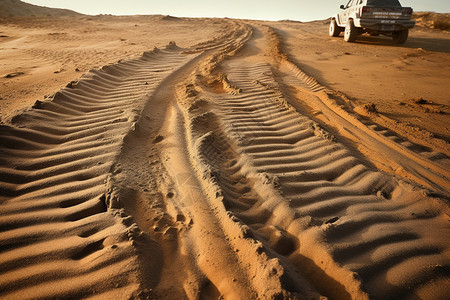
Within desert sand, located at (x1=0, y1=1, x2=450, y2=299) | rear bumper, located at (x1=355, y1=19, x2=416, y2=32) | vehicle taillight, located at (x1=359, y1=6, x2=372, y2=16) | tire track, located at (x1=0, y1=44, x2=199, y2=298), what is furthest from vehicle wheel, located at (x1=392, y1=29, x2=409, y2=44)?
tire track, located at (x1=0, y1=44, x2=199, y2=298)

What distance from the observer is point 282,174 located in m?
2.25

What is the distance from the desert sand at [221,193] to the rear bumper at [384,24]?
19.0 feet

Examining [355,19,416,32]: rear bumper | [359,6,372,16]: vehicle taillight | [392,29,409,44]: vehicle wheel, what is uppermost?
[359,6,372,16]: vehicle taillight

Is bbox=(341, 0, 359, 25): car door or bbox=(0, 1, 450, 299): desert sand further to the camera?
bbox=(341, 0, 359, 25): car door

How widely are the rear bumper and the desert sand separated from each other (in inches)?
228

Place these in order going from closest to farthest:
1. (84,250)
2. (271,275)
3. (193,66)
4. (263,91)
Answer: (271,275) < (84,250) < (263,91) < (193,66)

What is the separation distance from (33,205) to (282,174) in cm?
198

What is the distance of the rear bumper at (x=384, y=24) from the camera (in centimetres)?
869

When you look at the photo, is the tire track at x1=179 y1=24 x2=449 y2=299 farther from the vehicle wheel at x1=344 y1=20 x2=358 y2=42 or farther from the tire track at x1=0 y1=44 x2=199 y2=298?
the vehicle wheel at x1=344 y1=20 x2=358 y2=42

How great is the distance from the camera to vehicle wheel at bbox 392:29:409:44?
9448mm

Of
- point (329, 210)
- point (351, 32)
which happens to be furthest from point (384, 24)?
point (329, 210)

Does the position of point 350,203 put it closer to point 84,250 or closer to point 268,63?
point 84,250

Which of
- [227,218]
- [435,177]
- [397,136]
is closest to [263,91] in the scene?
[397,136]

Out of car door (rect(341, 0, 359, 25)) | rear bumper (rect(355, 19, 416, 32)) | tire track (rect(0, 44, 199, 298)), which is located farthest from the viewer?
car door (rect(341, 0, 359, 25))
